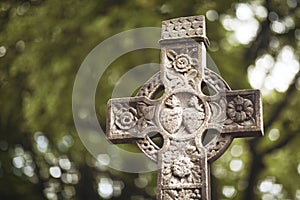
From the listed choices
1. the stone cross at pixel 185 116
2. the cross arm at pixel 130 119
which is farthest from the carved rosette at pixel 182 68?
the cross arm at pixel 130 119

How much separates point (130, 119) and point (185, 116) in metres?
0.35

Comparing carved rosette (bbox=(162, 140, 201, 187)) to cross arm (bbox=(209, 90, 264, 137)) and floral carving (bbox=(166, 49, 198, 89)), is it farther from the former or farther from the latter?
floral carving (bbox=(166, 49, 198, 89))

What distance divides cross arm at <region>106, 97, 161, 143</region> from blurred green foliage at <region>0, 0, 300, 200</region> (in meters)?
3.29

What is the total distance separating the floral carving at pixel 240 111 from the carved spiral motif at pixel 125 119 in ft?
1.90

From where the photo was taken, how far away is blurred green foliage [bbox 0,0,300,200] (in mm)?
7871

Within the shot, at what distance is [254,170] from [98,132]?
1704 millimetres

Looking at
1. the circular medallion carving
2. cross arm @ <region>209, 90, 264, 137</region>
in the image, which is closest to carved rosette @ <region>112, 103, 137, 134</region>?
the circular medallion carving

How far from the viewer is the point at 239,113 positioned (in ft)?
14.5

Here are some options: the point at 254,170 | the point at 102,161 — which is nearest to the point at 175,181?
the point at 254,170

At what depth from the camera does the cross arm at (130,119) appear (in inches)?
178

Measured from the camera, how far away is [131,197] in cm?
823

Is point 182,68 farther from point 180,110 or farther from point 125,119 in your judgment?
point 125,119

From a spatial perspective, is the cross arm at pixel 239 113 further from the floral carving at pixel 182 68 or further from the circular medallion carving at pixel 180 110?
the floral carving at pixel 182 68

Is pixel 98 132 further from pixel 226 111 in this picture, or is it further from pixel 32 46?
pixel 226 111
